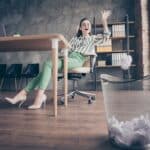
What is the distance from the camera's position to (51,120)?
6.68 feet

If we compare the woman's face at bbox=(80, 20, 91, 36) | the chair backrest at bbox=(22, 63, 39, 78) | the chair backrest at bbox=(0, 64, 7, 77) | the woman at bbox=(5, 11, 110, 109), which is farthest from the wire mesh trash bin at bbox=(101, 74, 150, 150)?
the chair backrest at bbox=(0, 64, 7, 77)

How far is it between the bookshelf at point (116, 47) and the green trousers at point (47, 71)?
1934mm

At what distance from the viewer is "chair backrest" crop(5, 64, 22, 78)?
5.34 meters

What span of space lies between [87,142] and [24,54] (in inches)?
181

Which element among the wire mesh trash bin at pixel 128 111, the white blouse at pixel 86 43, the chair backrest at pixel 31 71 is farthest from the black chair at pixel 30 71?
the wire mesh trash bin at pixel 128 111

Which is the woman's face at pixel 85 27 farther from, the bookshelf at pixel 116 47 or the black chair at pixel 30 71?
the black chair at pixel 30 71

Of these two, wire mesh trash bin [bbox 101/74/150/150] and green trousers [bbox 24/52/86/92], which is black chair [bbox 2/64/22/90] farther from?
wire mesh trash bin [bbox 101/74/150/150]

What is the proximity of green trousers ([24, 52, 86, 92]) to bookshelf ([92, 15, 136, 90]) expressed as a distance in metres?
1.93

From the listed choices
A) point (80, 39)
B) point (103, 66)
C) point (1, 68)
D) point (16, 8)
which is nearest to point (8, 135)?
point (80, 39)

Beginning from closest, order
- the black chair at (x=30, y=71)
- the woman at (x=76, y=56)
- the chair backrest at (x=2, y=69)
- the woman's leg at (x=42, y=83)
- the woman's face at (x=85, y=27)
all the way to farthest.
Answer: the woman's leg at (x=42, y=83) → the woman at (x=76, y=56) → the woman's face at (x=85, y=27) → the black chair at (x=30, y=71) → the chair backrest at (x=2, y=69)

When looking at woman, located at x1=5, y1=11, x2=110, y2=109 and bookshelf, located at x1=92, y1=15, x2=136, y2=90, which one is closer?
woman, located at x1=5, y1=11, x2=110, y2=109

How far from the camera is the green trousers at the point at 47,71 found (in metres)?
2.58

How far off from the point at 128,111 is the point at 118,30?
4011 mm

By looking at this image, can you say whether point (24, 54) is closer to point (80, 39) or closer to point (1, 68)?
point (1, 68)
